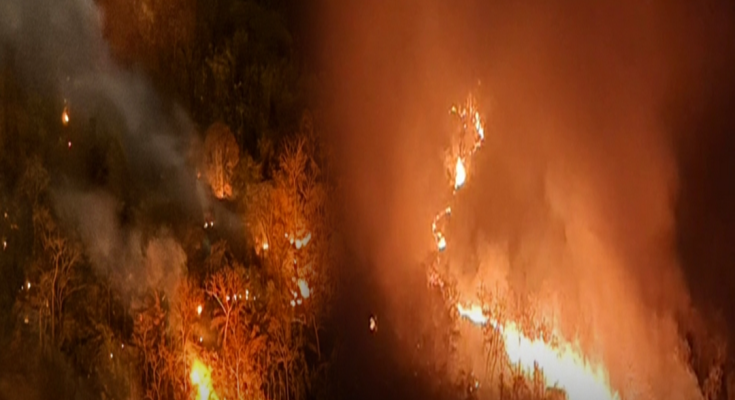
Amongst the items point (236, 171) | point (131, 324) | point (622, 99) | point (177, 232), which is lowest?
point (131, 324)

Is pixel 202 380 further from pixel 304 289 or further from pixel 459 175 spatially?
pixel 459 175

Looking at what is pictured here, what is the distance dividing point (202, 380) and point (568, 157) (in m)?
1.43

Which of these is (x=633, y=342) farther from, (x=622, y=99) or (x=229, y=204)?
(x=229, y=204)

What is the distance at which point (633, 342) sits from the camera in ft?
9.85

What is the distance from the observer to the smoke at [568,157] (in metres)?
2.92

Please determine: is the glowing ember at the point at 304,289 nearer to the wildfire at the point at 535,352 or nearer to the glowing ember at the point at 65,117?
the wildfire at the point at 535,352

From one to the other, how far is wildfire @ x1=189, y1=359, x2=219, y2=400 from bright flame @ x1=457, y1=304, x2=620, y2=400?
88 centimetres

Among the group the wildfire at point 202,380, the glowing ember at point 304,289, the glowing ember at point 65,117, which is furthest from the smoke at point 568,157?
the glowing ember at point 65,117

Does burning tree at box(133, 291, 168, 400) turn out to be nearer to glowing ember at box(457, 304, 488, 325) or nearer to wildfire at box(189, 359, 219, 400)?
wildfire at box(189, 359, 219, 400)

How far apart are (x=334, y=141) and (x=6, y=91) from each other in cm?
97

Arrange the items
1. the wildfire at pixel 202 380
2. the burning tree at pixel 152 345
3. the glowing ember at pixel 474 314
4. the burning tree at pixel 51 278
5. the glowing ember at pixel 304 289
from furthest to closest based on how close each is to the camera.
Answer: the glowing ember at pixel 474 314, the glowing ember at pixel 304 289, the wildfire at pixel 202 380, the burning tree at pixel 152 345, the burning tree at pixel 51 278

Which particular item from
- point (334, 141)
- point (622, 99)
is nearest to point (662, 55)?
point (622, 99)

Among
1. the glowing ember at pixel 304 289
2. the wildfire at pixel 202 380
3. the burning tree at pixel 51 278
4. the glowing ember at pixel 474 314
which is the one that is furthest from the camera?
the glowing ember at pixel 474 314

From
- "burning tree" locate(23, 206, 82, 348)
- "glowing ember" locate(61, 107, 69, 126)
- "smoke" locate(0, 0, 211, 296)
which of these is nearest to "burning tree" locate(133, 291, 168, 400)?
"smoke" locate(0, 0, 211, 296)
